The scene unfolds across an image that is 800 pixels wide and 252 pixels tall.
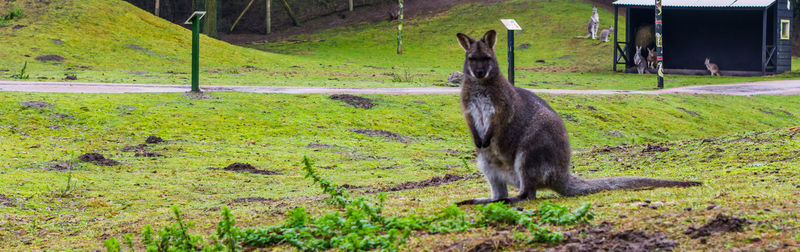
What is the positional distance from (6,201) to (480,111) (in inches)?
267

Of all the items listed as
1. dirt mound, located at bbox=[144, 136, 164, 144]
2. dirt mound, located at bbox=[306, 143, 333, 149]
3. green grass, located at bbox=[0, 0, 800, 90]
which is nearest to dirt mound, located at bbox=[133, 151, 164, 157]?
dirt mound, located at bbox=[144, 136, 164, 144]

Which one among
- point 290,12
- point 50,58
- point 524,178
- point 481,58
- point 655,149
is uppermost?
point 290,12

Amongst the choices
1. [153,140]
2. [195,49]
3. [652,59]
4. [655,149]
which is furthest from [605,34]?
[153,140]

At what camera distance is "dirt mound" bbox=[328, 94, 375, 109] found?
882 inches

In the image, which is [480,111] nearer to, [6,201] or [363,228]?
[363,228]

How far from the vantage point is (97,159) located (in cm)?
1524

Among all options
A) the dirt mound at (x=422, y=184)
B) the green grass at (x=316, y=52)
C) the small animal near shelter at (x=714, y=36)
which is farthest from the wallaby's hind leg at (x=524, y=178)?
the small animal near shelter at (x=714, y=36)

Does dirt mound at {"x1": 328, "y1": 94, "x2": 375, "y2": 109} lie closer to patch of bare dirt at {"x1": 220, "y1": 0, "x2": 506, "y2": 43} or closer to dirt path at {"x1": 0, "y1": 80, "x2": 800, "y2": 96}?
dirt path at {"x1": 0, "y1": 80, "x2": 800, "y2": 96}

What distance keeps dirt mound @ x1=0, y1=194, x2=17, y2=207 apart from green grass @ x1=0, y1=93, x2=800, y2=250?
68 mm

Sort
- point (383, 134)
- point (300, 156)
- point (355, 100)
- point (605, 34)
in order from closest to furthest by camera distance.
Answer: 1. point (300, 156)
2. point (383, 134)
3. point (355, 100)
4. point (605, 34)

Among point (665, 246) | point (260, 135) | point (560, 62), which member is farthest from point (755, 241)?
point (560, 62)

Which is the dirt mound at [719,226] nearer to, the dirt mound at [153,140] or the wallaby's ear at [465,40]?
the wallaby's ear at [465,40]

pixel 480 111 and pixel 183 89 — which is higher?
pixel 480 111

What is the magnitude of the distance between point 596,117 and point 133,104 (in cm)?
1130
